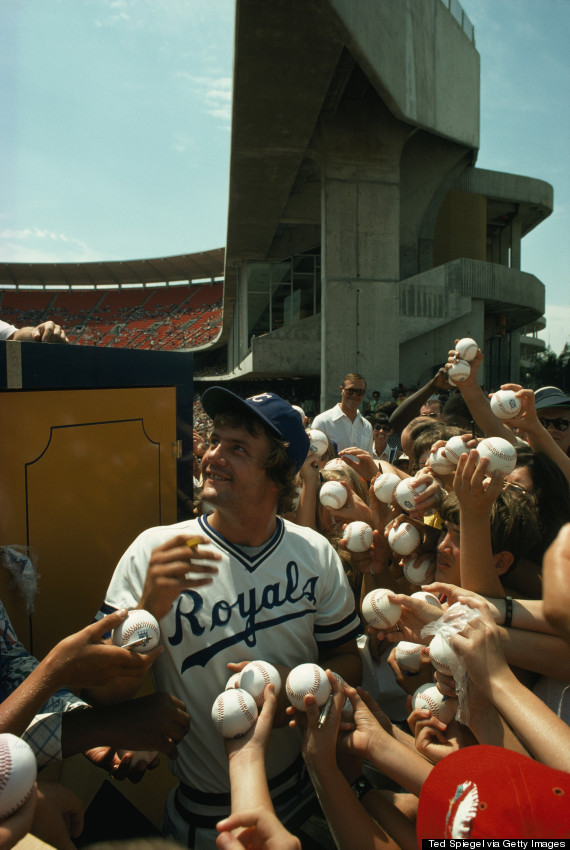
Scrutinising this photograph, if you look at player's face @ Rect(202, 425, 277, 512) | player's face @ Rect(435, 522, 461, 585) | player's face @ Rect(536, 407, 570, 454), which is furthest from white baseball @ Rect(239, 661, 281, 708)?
player's face @ Rect(536, 407, 570, 454)

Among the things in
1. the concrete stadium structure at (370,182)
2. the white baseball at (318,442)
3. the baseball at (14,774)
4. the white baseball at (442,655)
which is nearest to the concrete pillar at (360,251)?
the concrete stadium structure at (370,182)

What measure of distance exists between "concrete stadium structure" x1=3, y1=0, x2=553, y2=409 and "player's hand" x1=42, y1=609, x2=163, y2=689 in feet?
31.5

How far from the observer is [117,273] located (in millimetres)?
51000

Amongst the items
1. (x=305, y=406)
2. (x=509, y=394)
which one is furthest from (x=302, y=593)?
(x=305, y=406)

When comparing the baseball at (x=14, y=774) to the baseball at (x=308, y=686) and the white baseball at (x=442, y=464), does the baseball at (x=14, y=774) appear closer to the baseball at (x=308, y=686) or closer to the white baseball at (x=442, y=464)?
the baseball at (x=308, y=686)

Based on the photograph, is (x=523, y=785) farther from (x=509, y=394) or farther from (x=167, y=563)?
(x=509, y=394)

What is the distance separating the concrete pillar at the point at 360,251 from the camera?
13.1 meters

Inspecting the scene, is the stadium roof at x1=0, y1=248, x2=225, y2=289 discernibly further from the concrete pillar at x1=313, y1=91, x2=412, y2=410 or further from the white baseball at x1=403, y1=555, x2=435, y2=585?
the white baseball at x1=403, y1=555, x2=435, y2=585

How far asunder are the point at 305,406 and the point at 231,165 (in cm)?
1029

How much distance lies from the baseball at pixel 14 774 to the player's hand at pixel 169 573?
1.91ft

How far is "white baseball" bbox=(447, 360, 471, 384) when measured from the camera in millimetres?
3346

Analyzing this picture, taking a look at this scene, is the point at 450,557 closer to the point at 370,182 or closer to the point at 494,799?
the point at 494,799

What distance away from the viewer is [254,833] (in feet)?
3.92

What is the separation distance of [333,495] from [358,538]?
0.38 metres
